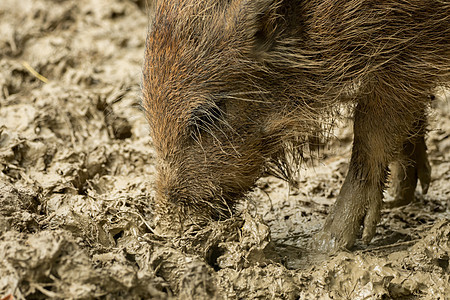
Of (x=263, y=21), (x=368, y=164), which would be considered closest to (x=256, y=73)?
(x=263, y=21)

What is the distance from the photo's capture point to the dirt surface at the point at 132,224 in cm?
245

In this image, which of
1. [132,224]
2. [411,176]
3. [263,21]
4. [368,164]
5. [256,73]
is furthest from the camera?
[411,176]

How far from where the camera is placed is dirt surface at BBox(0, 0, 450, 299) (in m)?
2.45

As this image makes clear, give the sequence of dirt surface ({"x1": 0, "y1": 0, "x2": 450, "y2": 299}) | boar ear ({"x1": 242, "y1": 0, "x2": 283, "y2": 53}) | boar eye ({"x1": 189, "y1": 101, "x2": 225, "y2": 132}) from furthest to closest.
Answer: boar eye ({"x1": 189, "y1": 101, "x2": 225, "y2": 132}) → boar ear ({"x1": 242, "y1": 0, "x2": 283, "y2": 53}) → dirt surface ({"x1": 0, "y1": 0, "x2": 450, "y2": 299})

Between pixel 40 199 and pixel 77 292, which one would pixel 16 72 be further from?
pixel 77 292

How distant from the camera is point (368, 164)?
3.53 meters

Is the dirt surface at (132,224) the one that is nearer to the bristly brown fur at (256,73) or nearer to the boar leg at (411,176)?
the boar leg at (411,176)

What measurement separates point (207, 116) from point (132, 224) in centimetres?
73

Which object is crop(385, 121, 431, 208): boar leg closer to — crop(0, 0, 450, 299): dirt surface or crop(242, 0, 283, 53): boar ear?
crop(0, 0, 450, 299): dirt surface

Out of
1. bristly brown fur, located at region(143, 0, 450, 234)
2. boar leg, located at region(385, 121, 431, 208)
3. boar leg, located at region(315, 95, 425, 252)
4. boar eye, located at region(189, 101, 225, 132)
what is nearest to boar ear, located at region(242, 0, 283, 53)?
bristly brown fur, located at region(143, 0, 450, 234)

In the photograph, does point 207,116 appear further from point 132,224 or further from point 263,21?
point 132,224

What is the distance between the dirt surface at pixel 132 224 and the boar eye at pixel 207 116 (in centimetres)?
44

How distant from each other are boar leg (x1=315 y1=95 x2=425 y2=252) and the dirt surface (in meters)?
0.14

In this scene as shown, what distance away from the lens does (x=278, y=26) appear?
10.2ft
